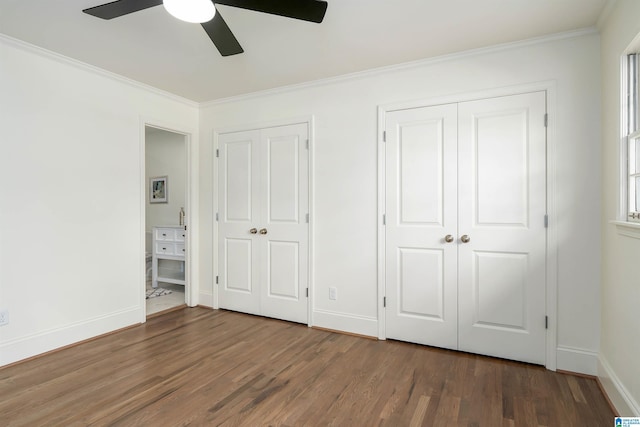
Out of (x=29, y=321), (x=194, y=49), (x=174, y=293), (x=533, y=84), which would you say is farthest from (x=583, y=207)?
(x=174, y=293)

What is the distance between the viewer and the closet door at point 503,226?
2.47 metres

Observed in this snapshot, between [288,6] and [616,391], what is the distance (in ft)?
8.95

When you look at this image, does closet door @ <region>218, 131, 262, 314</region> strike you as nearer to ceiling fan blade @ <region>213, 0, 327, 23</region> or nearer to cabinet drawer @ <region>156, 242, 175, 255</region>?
cabinet drawer @ <region>156, 242, 175, 255</region>

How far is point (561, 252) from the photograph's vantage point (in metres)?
2.40

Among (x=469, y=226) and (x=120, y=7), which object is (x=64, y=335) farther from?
(x=469, y=226)

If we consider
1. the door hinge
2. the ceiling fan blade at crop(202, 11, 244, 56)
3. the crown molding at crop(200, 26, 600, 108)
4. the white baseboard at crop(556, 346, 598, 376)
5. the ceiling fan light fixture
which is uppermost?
the crown molding at crop(200, 26, 600, 108)

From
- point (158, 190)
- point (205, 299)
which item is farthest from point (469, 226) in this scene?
point (158, 190)

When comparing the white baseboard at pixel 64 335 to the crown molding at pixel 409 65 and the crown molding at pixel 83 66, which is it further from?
the crown molding at pixel 409 65

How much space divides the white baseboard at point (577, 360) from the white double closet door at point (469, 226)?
12cm

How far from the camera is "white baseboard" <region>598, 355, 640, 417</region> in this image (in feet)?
5.61

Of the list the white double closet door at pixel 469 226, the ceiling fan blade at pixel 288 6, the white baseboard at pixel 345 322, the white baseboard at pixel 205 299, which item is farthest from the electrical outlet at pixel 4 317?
the white double closet door at pixel 469 226

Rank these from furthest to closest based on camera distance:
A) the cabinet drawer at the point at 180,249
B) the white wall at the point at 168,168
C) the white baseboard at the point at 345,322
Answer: the white wall at the point at 168,168 → the cabinet drawer at the point at 180,249 → the white baseboard at the point at 345,322

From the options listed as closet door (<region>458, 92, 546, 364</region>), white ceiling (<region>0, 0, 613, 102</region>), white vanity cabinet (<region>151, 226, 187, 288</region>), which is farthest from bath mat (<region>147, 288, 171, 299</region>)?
closet door (<region>458, 92, 546, 364</region>)

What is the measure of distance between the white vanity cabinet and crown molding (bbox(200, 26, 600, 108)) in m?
1.85
